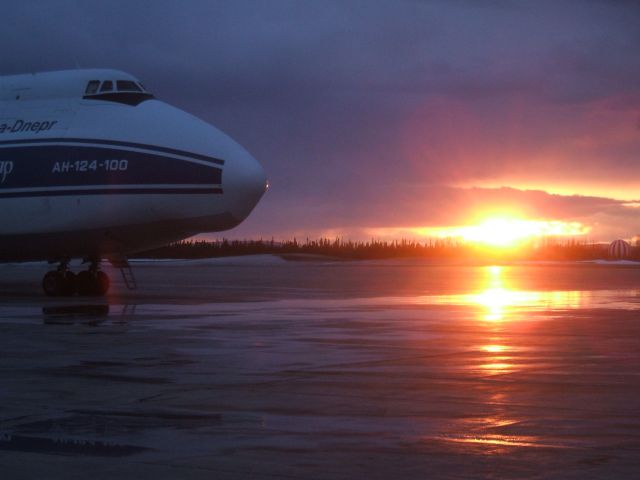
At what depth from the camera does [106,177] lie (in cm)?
2658

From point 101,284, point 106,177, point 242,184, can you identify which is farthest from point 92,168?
point 242,184

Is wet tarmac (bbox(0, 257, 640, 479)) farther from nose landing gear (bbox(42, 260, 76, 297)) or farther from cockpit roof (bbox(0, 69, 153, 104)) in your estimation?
cockpit roof (bbox(0, 69, 153, 104))

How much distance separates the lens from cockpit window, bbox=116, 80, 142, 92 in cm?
2825

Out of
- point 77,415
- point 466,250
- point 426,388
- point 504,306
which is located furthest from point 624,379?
point 466,250

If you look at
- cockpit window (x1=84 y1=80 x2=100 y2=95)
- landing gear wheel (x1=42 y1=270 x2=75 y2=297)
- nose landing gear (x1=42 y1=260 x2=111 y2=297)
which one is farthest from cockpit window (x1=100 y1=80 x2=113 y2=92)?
landing gear wheel (x1=42 y1=270 x2=75 y2=297)

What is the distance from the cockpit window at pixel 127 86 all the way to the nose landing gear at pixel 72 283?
4303 mm

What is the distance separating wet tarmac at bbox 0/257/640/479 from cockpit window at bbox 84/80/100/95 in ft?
32.2

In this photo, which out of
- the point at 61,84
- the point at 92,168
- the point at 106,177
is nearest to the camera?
the point at 106,177

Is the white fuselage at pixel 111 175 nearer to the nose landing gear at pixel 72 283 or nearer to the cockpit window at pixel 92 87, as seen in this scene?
the cockpit window at pixel 92 87

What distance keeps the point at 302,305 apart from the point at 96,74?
922 centimetres

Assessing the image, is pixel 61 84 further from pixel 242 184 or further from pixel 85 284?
pixel 242 184

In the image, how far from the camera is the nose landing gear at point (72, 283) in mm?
27781

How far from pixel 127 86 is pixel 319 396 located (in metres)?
20.2

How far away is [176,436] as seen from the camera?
7414 mm
